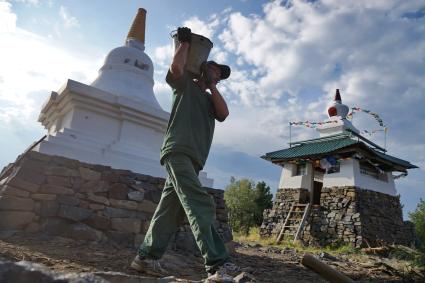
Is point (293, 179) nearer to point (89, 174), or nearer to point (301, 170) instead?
point (301, 170)

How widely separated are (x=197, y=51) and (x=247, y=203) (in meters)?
22.8

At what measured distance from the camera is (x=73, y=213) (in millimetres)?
4012

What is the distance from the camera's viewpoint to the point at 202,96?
2.64m

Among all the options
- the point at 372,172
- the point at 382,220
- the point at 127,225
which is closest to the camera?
the point at 127,225

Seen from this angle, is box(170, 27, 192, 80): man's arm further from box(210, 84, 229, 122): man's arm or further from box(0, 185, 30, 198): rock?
box(0, 185, 30, 198): rock

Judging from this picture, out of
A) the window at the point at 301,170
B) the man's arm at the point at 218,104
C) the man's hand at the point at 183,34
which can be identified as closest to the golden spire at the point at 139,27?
the man's hand at the point at 183,34

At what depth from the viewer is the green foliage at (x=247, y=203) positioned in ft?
78.8

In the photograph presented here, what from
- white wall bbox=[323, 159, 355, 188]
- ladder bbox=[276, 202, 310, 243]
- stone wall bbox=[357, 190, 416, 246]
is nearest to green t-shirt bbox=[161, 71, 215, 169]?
stone wall bbox=[357, 190, 416, 246]

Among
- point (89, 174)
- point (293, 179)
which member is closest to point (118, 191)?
point (89, 174)

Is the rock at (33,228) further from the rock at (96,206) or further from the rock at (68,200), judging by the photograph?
the rock at (96,206)

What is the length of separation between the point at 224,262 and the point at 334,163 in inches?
502

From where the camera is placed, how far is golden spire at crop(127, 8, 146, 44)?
7.59m

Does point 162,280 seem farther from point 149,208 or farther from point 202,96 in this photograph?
point 149,208

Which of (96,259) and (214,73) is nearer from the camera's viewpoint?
(214,73)
